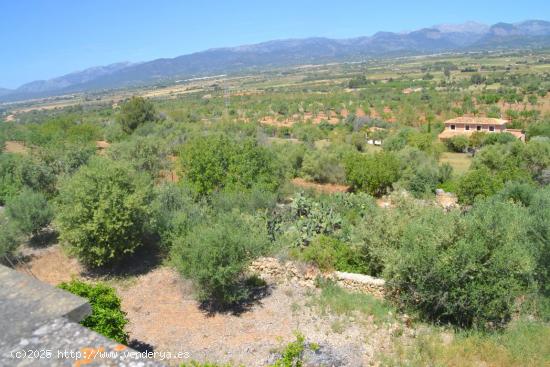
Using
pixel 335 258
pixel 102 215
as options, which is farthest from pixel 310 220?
pixel 102 215

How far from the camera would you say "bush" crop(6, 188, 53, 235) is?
61.0 ft

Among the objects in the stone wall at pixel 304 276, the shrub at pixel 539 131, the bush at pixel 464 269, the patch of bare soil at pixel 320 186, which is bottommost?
the shrub at pixel 539 131

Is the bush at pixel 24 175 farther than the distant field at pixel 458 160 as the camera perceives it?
No

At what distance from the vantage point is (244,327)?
11.9m

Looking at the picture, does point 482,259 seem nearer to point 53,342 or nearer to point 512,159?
point 53,342

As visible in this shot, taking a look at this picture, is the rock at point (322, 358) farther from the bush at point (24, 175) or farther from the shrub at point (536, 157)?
the shrub at point (536, 157)

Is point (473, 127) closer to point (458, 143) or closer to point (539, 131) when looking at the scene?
point (458, 143)

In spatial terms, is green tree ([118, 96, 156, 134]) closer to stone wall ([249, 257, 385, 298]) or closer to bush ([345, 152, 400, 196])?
bush ([345, 152, 400, 196])

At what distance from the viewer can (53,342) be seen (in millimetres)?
3682

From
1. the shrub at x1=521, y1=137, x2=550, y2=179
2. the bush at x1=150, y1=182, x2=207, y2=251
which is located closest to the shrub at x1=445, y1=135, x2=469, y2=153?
the shrub at x1=521, y1=137, x2=550, y2=179

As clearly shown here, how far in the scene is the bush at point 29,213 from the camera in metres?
18.6

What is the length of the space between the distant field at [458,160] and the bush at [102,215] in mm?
29716

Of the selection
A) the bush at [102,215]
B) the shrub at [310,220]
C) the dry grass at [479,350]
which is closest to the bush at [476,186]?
the shrub at [310,220]

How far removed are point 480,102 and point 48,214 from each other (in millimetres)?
73863
